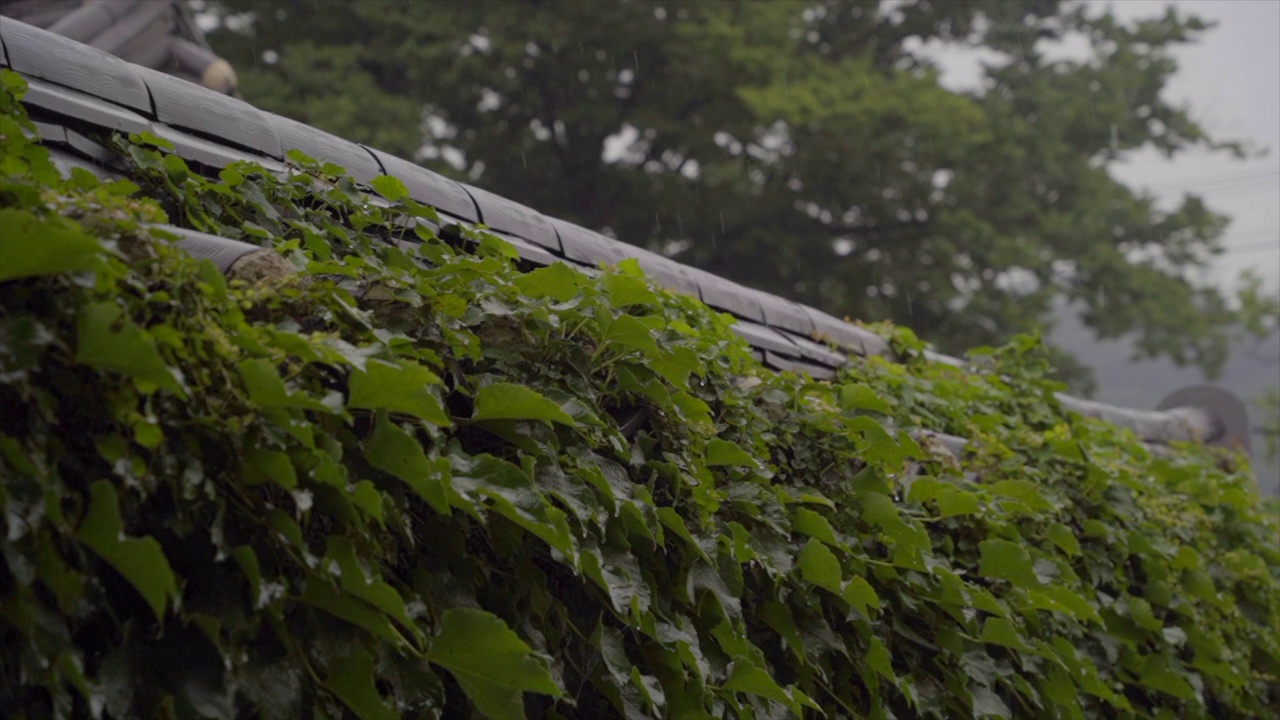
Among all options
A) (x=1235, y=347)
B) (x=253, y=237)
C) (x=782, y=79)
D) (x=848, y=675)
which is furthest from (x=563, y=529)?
(x=1235, y=347)

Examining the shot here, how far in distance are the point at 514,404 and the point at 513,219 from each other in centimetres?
97

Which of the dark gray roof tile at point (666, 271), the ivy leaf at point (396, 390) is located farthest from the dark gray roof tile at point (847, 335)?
the ivy leaf at point (396, 390)

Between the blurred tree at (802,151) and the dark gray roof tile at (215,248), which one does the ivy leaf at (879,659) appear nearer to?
the dark gray roof tile at (215,248)

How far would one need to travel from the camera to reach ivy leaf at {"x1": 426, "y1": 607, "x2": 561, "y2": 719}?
3.89 feet

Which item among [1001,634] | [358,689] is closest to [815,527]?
[1001,634]

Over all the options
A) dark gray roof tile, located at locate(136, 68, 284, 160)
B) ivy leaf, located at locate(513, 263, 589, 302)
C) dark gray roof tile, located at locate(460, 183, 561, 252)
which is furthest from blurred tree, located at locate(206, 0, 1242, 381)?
ivy leaf, located at locate(513, 263, 589, 302)

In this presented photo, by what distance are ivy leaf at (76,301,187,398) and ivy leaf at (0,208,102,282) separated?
0.04 meters

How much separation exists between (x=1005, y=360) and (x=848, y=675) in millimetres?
1890

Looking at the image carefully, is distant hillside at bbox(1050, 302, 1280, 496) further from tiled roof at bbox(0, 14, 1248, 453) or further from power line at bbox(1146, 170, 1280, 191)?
tiled roof at bbox(0, 14, 1248, 453)

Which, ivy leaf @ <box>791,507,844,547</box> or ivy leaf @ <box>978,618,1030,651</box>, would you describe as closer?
ivy leaf @ <box>791,507,844,547</box>

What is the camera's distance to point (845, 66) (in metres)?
Answer: 14.2

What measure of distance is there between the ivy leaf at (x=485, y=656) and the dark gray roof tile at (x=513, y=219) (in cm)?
109

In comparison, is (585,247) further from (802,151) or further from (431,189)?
(802,151)

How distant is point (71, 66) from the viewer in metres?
1.55
